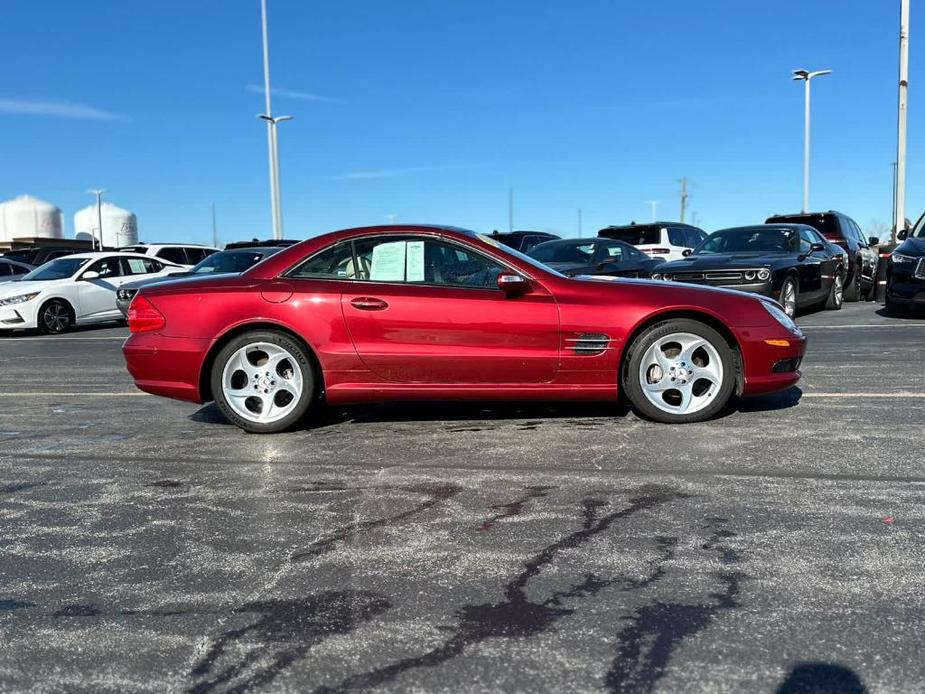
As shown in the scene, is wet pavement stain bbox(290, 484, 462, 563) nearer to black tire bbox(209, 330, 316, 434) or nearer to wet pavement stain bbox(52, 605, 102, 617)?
wet pavement stain bbox(52, 605, 102, 617)

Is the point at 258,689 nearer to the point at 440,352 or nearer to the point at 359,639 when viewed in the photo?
the point at 359,639

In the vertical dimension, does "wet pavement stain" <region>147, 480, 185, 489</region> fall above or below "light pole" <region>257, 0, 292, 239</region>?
below

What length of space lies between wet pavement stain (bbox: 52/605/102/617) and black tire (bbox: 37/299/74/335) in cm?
1348

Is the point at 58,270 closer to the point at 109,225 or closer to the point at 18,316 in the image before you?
the point at 18,316

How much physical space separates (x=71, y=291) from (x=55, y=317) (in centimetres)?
57

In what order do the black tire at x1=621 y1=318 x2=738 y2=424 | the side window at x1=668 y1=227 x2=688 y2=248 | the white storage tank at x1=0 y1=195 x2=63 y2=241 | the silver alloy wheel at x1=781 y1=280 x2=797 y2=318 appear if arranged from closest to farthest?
the black tire at x1=621 y1=318 x2=738 y2=424, the silver alloy wheel at x1=781 y1=280 x2=797 y2=318, the side window at x1=668 y1=227 x2=688 y2=248, the white storage tank at x1=0 y1=195 x2=63 y2=241

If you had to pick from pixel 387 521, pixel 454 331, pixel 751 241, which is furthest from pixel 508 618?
pixel 751 241

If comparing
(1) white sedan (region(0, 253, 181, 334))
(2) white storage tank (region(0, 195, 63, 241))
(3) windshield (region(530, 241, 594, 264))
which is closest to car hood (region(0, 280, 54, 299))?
(1) white sedan (region(0, 253, 181, 334))

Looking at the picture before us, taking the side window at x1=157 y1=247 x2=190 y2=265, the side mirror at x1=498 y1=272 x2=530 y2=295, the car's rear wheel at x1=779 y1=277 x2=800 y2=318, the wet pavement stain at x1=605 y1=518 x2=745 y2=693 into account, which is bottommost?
the wet pavement stain at x1=605 y1=518 x2=745 y2=693

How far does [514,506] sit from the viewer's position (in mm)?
3869

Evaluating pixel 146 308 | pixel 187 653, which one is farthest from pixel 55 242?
pixel 187 653

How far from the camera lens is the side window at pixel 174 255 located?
62.8ft

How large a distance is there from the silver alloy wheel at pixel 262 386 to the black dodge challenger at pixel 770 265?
7.22 meters

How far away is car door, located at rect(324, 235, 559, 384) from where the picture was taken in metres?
5.46
